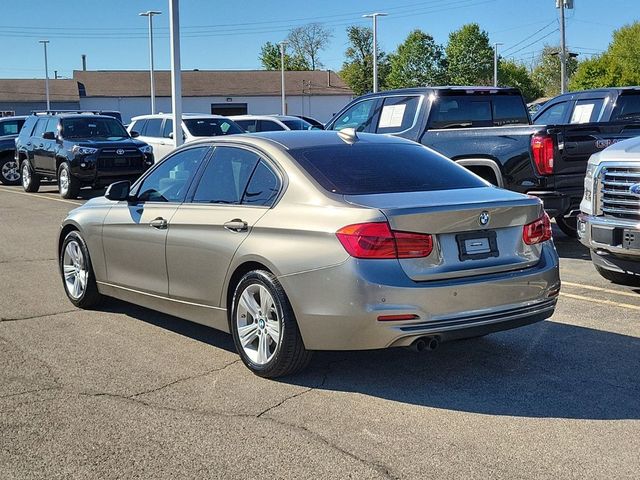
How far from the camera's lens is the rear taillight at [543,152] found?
9375 millimetres

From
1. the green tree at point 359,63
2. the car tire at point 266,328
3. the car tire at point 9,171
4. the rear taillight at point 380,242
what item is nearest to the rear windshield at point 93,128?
the car tire at point 9,171

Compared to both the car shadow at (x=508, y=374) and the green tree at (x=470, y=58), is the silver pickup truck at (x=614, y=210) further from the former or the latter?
the green tree at (x=470, y=58)

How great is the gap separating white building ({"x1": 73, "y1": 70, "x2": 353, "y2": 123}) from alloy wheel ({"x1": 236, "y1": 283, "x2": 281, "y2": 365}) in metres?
67.7

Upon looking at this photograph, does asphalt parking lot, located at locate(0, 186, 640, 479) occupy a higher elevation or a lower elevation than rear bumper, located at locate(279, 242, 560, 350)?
lower

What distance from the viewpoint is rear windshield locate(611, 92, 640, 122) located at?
39.8 feet

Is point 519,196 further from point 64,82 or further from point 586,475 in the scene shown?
point 64,82

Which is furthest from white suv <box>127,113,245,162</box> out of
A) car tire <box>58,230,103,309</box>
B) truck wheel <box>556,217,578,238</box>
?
car tire <box>58,230,103,309</box>

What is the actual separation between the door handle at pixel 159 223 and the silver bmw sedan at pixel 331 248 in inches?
0.5

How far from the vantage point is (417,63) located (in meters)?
104

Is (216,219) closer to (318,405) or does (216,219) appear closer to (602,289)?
(318,405)

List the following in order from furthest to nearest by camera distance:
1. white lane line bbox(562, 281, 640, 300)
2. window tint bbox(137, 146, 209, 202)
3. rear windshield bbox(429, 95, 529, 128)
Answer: rear windshield bbox(429, 95, 529, 128), white lane line bbox(562, 281, 640, 300), window tint bbox(137, 146, 209, 202)

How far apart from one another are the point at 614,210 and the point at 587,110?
5.71 meters

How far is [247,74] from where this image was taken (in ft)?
258

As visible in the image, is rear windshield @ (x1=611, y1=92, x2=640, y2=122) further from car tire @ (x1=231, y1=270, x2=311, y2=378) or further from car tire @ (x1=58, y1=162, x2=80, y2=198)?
car tire @ (x1=58, y1=162, x2=80, y2=198)
